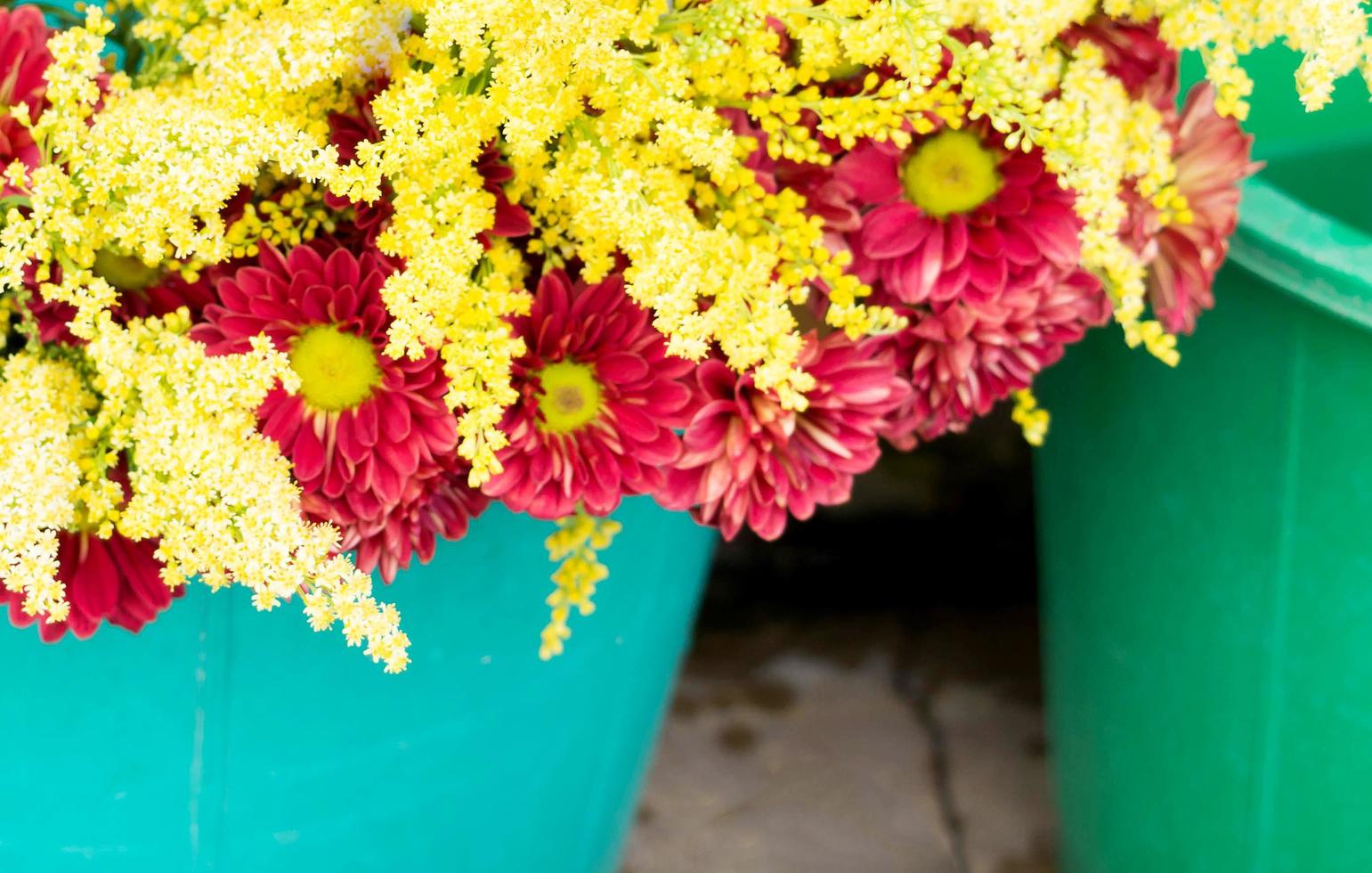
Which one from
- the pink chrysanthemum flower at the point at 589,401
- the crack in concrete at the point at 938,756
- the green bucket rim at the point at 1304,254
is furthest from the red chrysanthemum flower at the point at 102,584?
the crack in concrete at the point at 938,756

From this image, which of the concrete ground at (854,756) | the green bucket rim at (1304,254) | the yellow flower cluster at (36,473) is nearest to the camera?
the yellow flower cluster at (36,473)

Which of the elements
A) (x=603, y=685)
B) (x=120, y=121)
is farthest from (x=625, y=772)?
(x=120, y=121)

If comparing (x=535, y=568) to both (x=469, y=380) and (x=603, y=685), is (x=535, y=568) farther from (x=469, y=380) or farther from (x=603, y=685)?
(x=469, y=380)

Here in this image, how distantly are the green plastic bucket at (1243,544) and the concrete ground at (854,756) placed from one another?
21 cm

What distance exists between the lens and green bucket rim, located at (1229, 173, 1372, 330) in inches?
28.5

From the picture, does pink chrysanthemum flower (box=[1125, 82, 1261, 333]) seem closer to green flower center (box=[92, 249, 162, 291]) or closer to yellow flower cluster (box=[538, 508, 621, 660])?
yellow flower cluster (box=[538, 508, 621, 660])

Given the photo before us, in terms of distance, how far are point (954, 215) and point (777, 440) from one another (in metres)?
0.12

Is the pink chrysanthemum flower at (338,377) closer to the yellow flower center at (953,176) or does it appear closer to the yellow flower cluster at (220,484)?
the yellow flower cluster at (220,484)

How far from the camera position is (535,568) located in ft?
2.51

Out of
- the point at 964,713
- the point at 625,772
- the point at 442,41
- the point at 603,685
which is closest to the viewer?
the point at 442,41

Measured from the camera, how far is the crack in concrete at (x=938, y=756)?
1.27m

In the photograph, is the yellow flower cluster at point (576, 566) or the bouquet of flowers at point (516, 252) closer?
the bouquet of flowers at point (516, 252)

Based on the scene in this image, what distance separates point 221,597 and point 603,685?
26cm

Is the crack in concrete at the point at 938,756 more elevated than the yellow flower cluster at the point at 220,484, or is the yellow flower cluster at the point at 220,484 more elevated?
the yellow flower cluster at the point at 220,484
